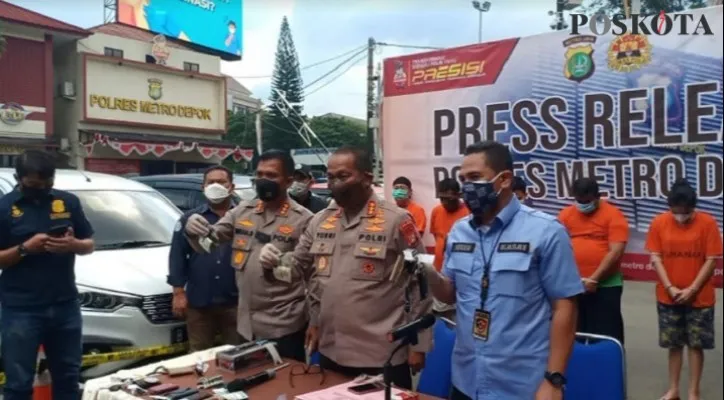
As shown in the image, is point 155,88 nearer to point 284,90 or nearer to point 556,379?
point 284,90

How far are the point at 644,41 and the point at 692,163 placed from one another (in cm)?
82

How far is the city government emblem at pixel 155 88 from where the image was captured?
80.9 feet

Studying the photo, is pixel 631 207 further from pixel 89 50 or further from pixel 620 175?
pixel 89 50

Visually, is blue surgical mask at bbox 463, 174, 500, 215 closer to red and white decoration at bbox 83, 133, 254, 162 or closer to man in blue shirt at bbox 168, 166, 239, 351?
man in blue shirt at bbox 168, 166, 239, 351

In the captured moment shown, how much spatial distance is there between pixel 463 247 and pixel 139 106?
77.2 feet

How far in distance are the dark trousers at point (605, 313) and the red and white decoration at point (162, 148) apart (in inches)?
808

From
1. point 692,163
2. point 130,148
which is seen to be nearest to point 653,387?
point 692,163

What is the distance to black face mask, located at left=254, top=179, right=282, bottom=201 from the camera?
12.7 ft

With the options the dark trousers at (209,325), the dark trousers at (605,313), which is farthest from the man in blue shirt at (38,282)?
the dark trousers at (605,313)

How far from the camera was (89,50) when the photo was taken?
23.1m

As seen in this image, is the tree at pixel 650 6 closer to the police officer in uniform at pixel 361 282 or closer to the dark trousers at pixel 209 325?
the police officer in uniform at pixel 361 282

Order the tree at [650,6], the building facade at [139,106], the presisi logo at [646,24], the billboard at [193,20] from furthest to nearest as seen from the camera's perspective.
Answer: the billboard at [193,20]
the building facade at [139,106]
the tree at [650,6]
the presisi logo at [646,24]

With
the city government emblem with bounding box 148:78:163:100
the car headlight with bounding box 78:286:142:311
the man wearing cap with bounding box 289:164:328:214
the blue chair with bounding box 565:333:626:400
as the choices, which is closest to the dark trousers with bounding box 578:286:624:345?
the blue chair with bounding box 565:333:626:400

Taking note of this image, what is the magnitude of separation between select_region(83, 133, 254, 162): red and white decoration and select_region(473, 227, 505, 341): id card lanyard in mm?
22194
